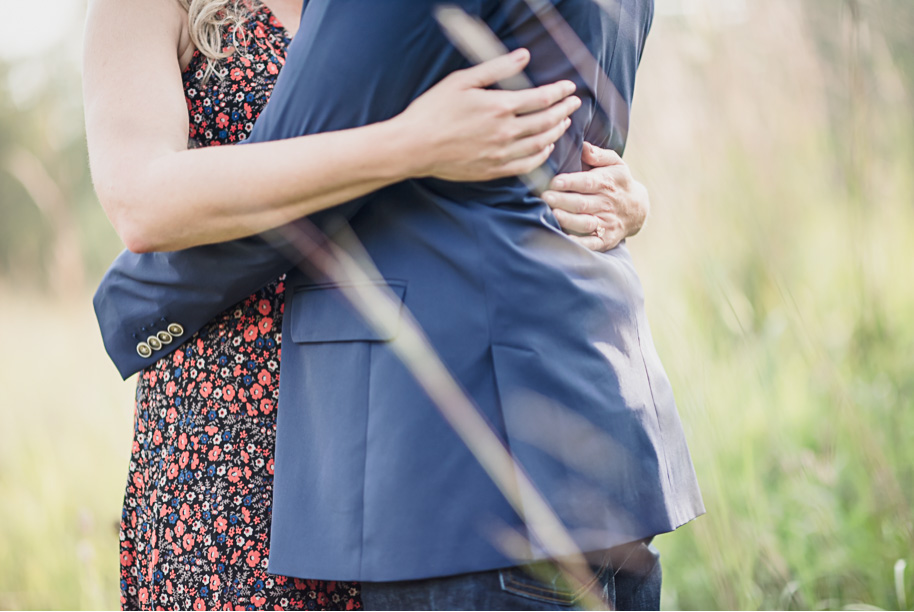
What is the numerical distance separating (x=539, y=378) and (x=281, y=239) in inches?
15.7

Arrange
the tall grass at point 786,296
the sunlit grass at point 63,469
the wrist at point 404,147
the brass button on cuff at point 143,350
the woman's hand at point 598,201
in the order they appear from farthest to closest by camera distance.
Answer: the sunlit grass at point 63,469 → the tall grass at point 786,296 → the brass button on cuff at point 143,350 → the woman's hand at point 598,201 → the wrist at point 404,147

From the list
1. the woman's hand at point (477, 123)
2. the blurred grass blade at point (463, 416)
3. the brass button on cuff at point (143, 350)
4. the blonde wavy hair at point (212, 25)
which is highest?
the blonde wavy hair at point (212, 25)

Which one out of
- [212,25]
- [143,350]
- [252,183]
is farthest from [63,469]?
[252,183]

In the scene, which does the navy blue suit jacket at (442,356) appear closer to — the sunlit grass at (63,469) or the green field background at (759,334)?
the green field background at (759,334)

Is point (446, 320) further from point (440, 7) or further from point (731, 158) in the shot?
point (731, 158)

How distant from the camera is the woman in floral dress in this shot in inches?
38.1

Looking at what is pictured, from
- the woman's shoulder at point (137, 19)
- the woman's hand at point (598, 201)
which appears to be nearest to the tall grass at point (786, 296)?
the woman's hand at point (598, 201)

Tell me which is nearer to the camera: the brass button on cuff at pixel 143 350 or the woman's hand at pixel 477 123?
the woman's hand at pixel 477 123

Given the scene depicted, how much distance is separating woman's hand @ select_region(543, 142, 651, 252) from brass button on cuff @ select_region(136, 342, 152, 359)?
67cm

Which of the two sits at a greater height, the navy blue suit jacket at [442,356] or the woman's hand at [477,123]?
the woman's hand at [477,123]

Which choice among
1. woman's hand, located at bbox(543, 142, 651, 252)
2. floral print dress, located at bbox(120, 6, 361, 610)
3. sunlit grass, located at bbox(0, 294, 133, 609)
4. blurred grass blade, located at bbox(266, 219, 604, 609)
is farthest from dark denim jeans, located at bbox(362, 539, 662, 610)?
sunlit grass, located at bbox(0, 294, 133, 609)

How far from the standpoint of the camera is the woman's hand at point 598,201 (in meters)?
1.11

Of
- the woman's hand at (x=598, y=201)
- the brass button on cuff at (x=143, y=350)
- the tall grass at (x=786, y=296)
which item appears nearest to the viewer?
the woman's hand at (x=598, y=201)

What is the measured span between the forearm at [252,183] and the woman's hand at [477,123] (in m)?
0.03
